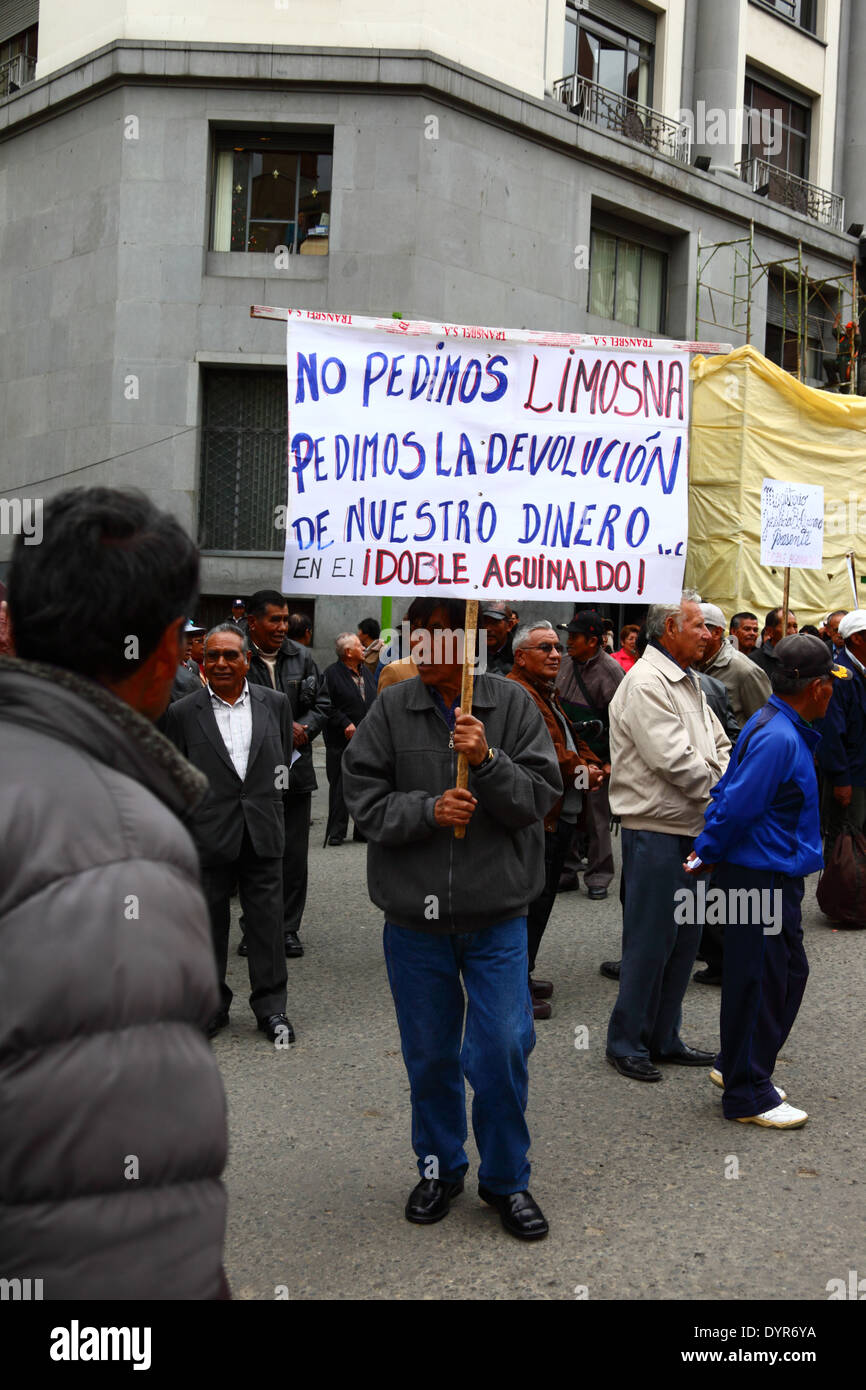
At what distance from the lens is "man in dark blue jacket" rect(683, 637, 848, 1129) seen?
182 inches

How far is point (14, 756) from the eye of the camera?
1.44m

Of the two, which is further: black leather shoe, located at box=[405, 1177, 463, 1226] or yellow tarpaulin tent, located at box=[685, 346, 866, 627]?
yellow tarpaulin tent, located at box=[685, 346, 866, 627]

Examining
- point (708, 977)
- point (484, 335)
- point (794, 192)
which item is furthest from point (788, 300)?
point (484, 335)

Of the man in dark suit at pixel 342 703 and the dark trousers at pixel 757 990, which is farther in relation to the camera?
the man in dark suit at pixel 342 703

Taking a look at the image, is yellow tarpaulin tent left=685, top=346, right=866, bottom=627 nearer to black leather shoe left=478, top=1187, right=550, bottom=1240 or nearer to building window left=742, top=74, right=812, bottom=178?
building window left=742, top=74, right=812, bottom=178

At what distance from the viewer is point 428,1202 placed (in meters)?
3.92

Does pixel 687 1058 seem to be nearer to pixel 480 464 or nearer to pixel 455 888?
pixel 455 888

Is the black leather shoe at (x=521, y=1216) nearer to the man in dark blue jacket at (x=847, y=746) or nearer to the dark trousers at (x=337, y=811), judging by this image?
the man in dark blue jacket at (x=847, y=746)

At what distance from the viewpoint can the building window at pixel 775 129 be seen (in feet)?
74.7

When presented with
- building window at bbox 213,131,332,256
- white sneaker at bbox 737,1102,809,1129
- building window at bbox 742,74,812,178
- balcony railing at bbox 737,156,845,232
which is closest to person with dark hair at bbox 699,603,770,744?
white sneaker at bbox 737,1102,809,1129

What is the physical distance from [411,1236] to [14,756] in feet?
9.51

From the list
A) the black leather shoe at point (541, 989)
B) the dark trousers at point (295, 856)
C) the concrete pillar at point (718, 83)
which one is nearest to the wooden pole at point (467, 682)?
the black leather shoe at point (541, 989)
